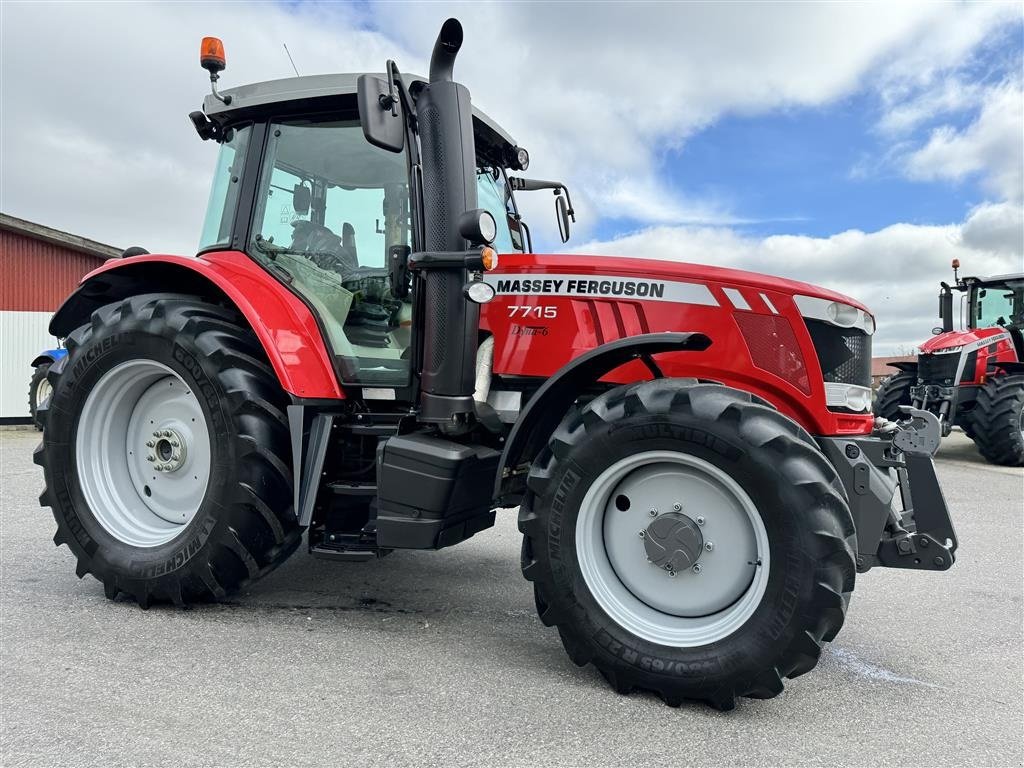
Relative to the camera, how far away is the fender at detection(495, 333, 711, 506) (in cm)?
265

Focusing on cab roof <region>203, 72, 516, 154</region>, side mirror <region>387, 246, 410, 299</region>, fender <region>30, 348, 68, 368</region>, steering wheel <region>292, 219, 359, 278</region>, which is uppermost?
cab roof <region>203, 72, 516, 154</region>

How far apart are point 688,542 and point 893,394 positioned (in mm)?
9341

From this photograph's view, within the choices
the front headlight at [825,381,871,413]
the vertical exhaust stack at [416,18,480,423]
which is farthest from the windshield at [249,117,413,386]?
the front headlight at [825,381,871,413]

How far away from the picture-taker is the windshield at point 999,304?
10.9 metres

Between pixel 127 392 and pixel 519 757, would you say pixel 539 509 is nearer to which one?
pixel 519 757

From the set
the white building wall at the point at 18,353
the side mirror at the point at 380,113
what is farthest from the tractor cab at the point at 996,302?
the white building wall at the point at 18,353

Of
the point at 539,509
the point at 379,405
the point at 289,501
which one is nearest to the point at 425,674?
the point at 539,509

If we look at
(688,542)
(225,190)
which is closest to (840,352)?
(688,542)

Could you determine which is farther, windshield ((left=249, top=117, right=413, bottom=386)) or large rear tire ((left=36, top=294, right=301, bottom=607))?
windshield ((left=249, top=117, right=413, bottom=386))

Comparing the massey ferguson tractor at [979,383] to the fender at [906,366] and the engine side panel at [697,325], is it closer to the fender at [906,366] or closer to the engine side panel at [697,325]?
the fender at [906,366]

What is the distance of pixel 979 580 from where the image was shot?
433 cm

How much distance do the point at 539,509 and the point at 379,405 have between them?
1.09 metres

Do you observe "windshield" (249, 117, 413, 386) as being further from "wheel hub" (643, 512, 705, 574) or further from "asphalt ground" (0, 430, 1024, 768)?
"wheel hub" (643, 512, 705, 574)

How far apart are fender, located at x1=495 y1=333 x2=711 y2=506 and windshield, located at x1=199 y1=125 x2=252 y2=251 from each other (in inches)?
74.5
